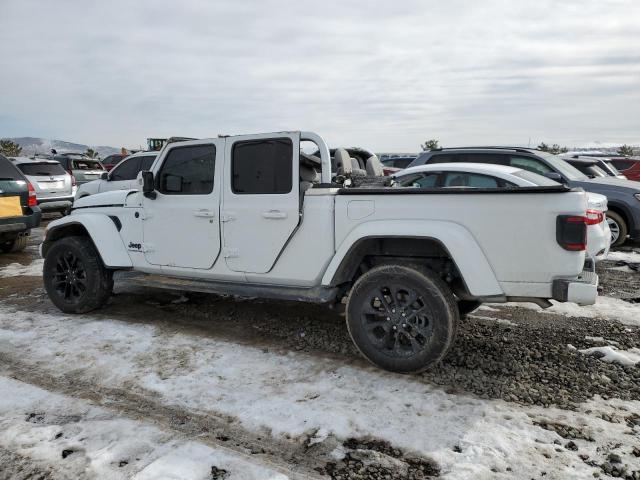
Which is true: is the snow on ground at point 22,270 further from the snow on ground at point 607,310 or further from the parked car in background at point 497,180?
the snow on ground at point 607,310

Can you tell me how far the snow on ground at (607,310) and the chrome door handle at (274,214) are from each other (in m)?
3.18

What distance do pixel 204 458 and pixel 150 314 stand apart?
9.84 feet

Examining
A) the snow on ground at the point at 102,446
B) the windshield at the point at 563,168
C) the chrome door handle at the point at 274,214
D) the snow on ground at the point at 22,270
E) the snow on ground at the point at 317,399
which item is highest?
the windshield at the point at 563,168

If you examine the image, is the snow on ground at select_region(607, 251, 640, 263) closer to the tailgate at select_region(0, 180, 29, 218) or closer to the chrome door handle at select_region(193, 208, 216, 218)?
the chrome door handle at select_region(193, 208, 216, 218)

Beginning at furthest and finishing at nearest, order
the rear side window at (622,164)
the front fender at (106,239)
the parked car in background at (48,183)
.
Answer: the rear side window at (622,164), the parked car in background at (48,183), the front fender at (106,239)

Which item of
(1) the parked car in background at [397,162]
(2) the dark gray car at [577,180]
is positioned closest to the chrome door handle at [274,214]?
(2) the dark gray car at [577,180]

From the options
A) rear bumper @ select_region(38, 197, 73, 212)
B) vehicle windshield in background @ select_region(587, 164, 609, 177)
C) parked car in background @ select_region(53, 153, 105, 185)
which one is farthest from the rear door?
parked car in background @ select_region(53, 153, 105, 185)

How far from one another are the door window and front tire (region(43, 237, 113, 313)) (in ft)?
22.3

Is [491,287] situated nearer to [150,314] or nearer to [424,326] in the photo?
[424,326]

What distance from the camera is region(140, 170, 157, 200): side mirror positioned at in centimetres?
480

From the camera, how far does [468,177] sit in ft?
22.8

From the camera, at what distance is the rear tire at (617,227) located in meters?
8.67

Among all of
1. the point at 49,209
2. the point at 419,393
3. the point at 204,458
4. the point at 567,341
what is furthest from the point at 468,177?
the point at 49,209

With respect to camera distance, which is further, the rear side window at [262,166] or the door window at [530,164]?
the door window at [530,164]
